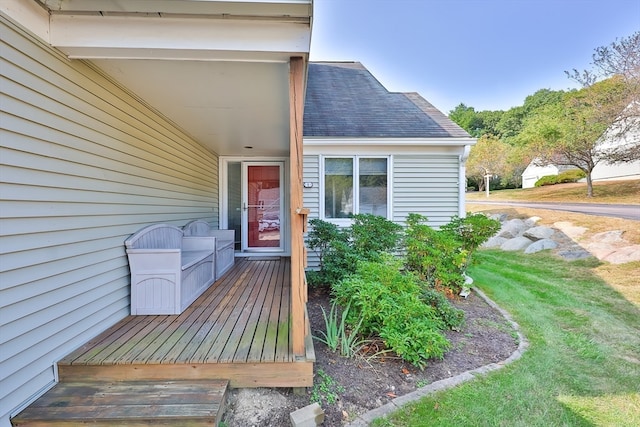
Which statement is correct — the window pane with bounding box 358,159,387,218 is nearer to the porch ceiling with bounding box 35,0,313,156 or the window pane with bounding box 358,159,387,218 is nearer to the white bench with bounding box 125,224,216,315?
the porch ceiling with bounding box 35,0,313,156

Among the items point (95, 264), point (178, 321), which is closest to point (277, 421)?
point (178, 321)

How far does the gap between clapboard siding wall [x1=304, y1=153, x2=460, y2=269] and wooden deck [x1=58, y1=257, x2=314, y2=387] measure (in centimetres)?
283

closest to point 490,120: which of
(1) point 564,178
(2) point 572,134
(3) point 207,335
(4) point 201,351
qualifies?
(1) point 564,178

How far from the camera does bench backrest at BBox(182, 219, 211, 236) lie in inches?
175

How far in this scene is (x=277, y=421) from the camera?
191 centimetres

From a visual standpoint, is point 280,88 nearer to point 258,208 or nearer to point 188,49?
point 188,49

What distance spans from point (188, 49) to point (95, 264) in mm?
1914

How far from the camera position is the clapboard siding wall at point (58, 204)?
1725 millimetres

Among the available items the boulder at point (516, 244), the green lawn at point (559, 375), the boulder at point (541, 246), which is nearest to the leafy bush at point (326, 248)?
the green lawn at point (559, 375)

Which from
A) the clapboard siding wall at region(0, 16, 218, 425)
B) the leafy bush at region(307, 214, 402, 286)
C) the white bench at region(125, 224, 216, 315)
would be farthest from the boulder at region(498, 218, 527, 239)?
the clapboard siding wall at region(0, 16, 218, 425)

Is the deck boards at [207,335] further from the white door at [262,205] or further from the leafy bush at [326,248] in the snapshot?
the white door at [262,205]

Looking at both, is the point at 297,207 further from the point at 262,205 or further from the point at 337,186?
the point at 262,205

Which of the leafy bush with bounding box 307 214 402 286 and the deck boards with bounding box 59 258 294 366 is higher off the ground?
the leafy bush with bounding box 307 214 402 286

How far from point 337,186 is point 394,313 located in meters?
3.30
